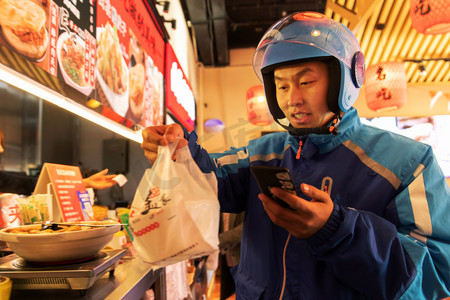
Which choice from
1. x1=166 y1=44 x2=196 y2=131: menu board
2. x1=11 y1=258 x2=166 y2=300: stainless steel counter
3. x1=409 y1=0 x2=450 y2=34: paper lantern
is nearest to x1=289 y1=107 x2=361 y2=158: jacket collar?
x1=11 y1=258 x2=166 y2=300: stainless steel counter

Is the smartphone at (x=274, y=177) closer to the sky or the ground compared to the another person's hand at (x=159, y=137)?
closer to the ground

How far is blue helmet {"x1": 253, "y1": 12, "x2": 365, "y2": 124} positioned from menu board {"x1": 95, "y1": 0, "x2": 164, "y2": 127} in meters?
1.08

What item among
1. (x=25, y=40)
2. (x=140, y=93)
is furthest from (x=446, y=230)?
(x=140, y=93)

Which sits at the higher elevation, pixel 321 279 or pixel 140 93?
pixel 140 93

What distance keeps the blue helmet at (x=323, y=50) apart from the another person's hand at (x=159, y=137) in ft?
1.78

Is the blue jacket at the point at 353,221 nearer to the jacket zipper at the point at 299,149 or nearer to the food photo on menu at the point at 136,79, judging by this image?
the jacket zipper at the point at 299,149

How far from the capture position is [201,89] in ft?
27.6

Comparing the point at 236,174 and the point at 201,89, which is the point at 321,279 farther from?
the point at 201,89

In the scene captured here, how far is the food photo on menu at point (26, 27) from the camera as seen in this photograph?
1.07 meters

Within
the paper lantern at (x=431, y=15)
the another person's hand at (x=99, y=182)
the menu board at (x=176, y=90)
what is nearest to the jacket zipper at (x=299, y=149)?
the another person's hand at (x=99, y=182)

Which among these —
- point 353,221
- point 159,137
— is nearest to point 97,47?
point 159,137

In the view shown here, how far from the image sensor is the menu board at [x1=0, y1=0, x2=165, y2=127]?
1179mm

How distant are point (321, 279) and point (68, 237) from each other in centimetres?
91

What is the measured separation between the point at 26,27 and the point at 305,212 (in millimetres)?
1256
